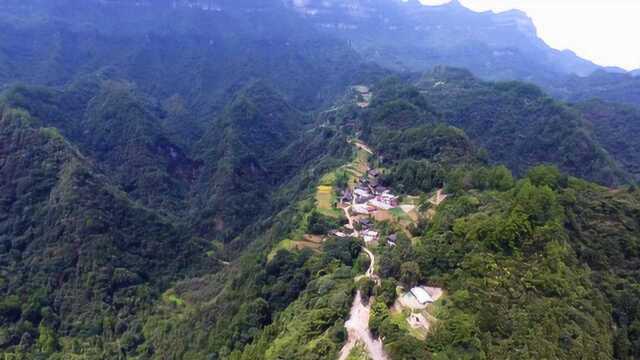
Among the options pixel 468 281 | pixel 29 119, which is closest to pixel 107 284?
pixel 29 119

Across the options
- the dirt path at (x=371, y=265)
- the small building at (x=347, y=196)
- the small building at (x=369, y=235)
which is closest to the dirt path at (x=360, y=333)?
the dirt path at (x=371, y=265)

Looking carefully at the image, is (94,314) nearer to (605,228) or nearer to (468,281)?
(468,281)

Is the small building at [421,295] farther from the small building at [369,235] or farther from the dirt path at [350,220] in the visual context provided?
the dirt path at [350,220]

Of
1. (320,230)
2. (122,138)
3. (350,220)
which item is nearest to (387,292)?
(320,230)

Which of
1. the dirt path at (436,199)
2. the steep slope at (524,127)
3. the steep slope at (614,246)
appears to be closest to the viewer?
the steep slope at (614,246)

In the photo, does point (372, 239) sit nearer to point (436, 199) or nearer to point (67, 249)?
point (436, 199)

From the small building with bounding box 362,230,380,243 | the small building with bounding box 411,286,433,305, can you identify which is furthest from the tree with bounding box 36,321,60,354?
the small building with bounding box 411,286,433,305

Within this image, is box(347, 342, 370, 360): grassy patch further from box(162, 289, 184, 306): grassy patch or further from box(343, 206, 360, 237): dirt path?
box(162, 289, 184, 306): grassy patch
